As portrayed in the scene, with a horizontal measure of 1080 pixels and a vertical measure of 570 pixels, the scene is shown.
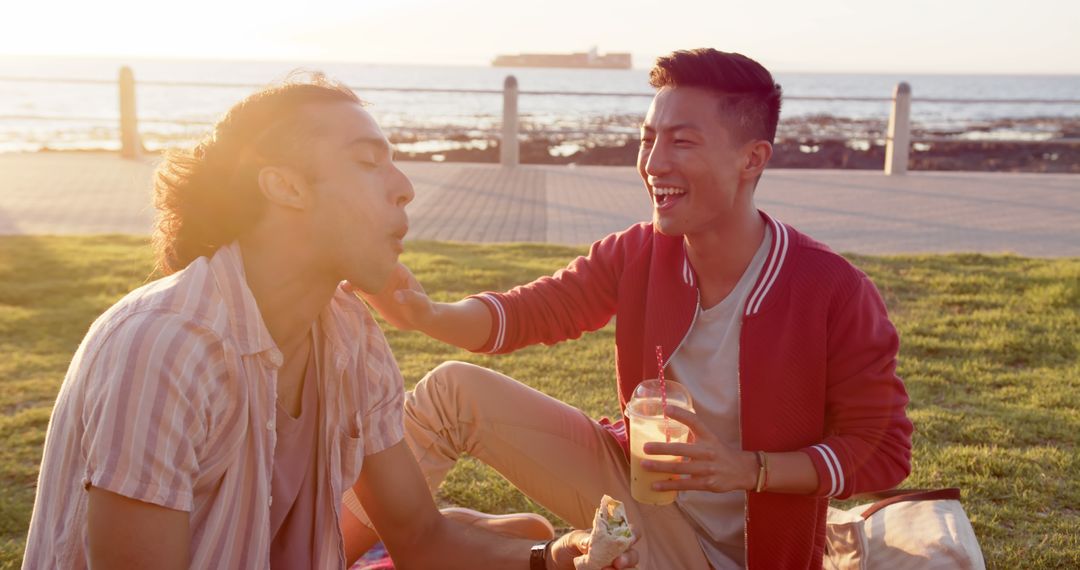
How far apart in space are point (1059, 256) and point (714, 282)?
7749 mm

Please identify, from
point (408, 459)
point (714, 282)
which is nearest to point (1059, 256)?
point (714, 282)

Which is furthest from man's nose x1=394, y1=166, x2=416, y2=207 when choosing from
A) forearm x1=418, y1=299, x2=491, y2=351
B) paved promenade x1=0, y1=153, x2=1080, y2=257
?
paved promenade x1=0, y1=153, x2=1080, y2=257

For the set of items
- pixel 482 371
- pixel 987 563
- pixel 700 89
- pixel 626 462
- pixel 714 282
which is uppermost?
pixel 700 89

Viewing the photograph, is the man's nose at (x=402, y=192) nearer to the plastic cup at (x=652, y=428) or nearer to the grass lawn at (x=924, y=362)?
the plastic cup at (x=652, y=428)

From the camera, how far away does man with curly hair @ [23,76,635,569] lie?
6.90 feet

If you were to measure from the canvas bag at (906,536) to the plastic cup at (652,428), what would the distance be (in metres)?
0.91

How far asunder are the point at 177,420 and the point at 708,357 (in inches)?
65.3

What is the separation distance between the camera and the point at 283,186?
8.07ft

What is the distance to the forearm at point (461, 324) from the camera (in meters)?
3.51

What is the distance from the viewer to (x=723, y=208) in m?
3.20

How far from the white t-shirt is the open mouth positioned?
11.9 inches

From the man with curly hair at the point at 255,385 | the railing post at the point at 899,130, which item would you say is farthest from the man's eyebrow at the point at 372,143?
the railing post at the point at 899,130

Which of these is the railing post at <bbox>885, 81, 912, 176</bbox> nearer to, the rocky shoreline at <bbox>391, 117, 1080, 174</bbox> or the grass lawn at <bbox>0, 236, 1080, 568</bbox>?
the grass lawn at <bbox>0, 236, 1080, 568</bbox>

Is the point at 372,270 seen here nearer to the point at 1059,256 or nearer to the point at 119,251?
the point at 119,251
